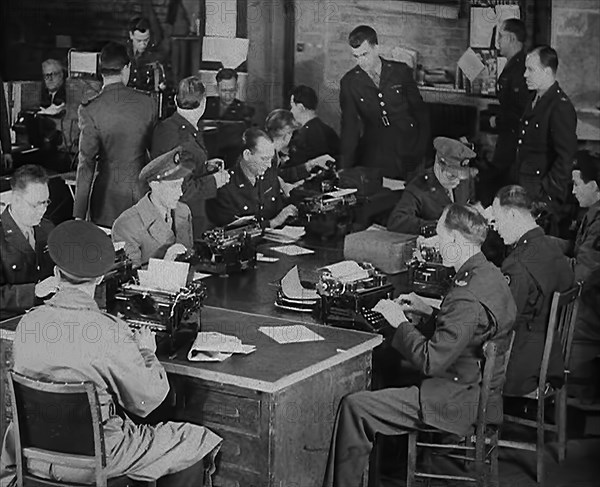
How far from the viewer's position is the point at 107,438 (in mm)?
4117

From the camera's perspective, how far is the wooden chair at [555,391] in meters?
5.38

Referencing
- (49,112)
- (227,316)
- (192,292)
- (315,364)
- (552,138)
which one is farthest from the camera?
(552,138)

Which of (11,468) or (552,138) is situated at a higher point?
(552,138)

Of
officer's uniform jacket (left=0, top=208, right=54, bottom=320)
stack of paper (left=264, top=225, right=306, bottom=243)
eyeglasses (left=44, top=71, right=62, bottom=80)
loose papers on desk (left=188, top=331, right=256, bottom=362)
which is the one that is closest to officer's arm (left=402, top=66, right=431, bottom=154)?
stack of paper (left=264, top=225, right=306, bottom=243)

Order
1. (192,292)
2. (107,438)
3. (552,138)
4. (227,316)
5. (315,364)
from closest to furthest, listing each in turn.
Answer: (107,438) → (315,364) → (192,292) → (227,316) → (552,138)

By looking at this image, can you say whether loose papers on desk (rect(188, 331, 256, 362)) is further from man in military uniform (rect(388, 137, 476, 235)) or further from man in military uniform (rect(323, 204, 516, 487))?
man in military uniform (rect(388, 137, 476, 235))

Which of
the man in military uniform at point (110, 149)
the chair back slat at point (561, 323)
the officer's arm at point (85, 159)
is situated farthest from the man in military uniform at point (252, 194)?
the chair back slat at point (561, 323)

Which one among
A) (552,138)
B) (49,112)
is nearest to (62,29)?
(49,112)

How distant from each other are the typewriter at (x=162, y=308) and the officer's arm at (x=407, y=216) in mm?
2139

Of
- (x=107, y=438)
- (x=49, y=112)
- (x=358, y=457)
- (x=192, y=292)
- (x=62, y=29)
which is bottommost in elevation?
(x=358, y=457)

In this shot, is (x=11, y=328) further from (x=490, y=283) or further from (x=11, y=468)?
(x=490, y=283)

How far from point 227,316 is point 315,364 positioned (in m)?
0.79

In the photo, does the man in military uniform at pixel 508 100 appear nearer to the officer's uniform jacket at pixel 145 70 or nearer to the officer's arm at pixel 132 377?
the officer's uniform jacket at pixel 145 70

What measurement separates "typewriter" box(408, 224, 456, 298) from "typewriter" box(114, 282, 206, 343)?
54.1 inches
